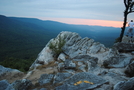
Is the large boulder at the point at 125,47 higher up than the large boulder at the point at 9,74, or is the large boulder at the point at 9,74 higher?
the large boulder at the point at 125,47

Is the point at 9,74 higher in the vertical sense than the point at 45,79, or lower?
lower

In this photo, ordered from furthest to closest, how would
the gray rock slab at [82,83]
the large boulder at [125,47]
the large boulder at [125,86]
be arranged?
the large boulder at [125,47] → the gray rock slab at [82,83] → the large boulder at [125,86]

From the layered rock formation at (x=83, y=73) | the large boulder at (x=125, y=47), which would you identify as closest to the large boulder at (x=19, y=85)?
the layered rock formation at (x=83, y=73)

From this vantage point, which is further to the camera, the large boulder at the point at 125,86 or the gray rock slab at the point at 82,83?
the gray rock slab at the point at 82,83

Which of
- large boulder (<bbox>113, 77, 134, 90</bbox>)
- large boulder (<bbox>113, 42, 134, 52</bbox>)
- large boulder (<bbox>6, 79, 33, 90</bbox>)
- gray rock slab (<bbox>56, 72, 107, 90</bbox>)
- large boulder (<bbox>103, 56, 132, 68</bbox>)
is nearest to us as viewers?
large boulder (<bbox>113, 77, 134, 90</bbox>)

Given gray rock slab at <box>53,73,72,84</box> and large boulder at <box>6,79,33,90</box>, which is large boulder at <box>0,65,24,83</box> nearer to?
large boulder at <box>6,79,33,90</box>

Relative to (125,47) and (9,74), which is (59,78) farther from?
(125,47)

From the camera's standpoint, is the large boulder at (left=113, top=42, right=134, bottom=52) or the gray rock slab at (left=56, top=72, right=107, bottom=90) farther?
the large boulder at (left=113, top=42, right=134, bottom=52)

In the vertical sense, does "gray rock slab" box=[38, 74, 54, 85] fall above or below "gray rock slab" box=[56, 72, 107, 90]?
below

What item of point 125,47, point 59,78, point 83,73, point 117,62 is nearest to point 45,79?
point 59,78

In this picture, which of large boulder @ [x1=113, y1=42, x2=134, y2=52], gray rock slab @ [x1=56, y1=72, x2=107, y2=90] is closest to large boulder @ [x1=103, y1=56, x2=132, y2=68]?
large boulder @ [x1=113, y1=42, x2=134, y2=52]

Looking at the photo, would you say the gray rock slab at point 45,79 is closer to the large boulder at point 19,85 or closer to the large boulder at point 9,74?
the large boulder at point 19,85

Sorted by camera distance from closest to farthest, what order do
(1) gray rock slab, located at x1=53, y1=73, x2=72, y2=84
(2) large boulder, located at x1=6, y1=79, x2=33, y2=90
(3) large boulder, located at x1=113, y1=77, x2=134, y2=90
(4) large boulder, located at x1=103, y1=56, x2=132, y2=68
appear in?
(3) large boulder, located at x1=113, y1=77, x2=134, y2=90 → (2) large boulder, located at x1=6, y1=79, x2=33, y2=90 → (1) gray rock slab, located at x1=53, y1=73, x2=72, y2=84 → (4) large boulder, located at x1=103, y1=56, x2=132, y2=68

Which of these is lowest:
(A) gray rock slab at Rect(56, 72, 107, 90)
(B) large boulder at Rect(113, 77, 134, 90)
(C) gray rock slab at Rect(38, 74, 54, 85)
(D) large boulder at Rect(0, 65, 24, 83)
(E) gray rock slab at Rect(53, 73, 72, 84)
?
(D) large boulder at Rect(0, 65, 24, 83)
